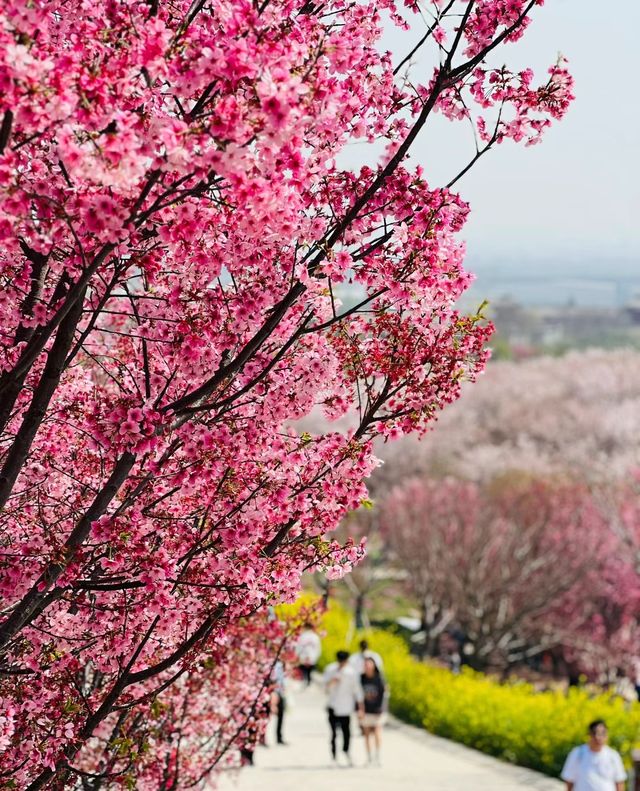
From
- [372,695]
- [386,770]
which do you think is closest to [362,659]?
[372,695]

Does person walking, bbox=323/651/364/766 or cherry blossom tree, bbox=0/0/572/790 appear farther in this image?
person walking, bbox=323/651/364/766

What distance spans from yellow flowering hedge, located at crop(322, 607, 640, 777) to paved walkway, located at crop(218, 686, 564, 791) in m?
0.24

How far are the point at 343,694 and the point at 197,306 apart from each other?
9.25 m

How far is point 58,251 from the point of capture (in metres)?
3.19

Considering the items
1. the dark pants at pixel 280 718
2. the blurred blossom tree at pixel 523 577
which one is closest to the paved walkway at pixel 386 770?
the dark pants at pixel 280 718

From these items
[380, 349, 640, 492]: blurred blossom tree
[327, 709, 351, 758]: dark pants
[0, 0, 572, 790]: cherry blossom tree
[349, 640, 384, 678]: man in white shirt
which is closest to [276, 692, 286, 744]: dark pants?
[327, 709, 351, 758]: dark pants

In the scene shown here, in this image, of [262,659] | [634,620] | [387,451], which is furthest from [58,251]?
[387,451]

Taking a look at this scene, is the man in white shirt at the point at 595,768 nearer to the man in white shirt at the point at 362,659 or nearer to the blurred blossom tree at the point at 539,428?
the man in white shirt at the point at 362,659

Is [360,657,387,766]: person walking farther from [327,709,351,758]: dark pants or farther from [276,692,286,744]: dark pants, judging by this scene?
[276,692,286,744]: dark pants

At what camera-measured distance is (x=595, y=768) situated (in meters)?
8.48

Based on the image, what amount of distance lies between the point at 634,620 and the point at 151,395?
2241 centimetres

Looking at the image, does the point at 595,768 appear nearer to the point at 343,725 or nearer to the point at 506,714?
the point at 343,725

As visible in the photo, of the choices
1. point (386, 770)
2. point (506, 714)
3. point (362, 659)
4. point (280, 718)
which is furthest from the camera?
point (506, 714)

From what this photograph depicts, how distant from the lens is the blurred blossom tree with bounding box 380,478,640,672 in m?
23.0
